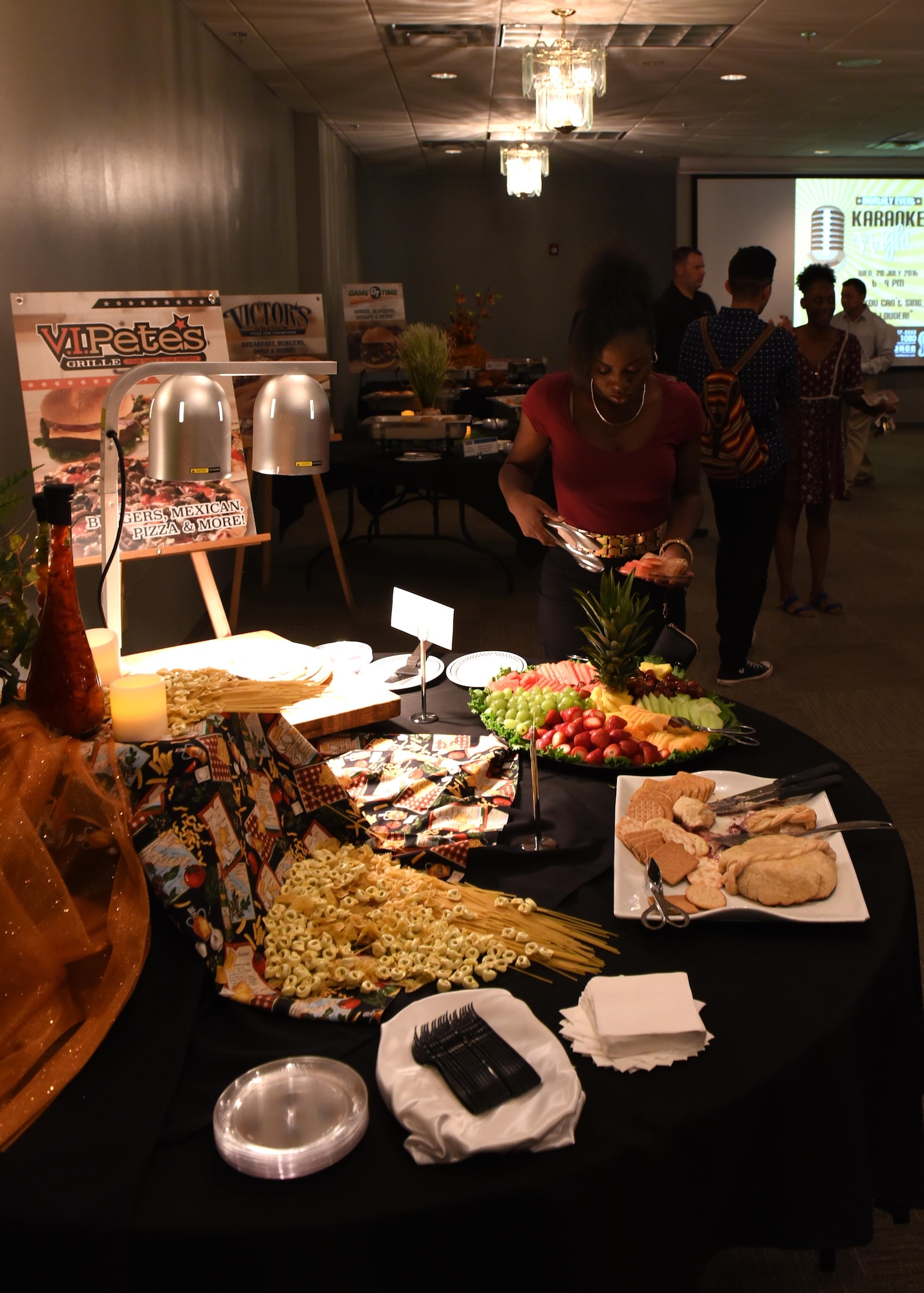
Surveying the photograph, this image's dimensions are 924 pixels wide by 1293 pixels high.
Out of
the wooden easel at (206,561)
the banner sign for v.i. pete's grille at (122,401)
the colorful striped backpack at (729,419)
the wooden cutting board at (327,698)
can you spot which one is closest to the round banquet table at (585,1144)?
the wooden cutting board at (327,698)

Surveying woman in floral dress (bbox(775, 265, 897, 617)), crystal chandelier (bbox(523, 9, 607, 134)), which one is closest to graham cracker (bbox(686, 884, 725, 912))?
woman in floral dress (bbox(775, 265, 897, 617))

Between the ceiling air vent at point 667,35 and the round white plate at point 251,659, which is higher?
the ceiling air vent at point 667,35

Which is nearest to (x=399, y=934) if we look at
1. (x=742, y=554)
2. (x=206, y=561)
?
(x=206, y=561)

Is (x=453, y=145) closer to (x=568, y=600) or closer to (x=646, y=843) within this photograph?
(x=568, y=600)

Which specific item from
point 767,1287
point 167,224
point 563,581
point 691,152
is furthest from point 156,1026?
point 691,152

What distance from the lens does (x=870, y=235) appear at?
11883 mm

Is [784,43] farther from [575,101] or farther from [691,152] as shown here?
[691,152]

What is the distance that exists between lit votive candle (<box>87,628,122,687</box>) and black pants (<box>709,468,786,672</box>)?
112 inches

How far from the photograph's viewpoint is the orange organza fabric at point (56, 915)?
104 cm

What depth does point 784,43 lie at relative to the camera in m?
6.10

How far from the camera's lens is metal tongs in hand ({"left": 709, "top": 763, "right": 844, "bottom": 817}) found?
5.08 ft

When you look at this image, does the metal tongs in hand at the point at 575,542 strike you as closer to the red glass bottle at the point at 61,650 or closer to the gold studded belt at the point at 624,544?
the gold studded belt at the point at 624,544

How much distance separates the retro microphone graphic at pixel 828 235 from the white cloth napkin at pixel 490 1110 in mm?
12267

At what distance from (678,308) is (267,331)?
106 inches
